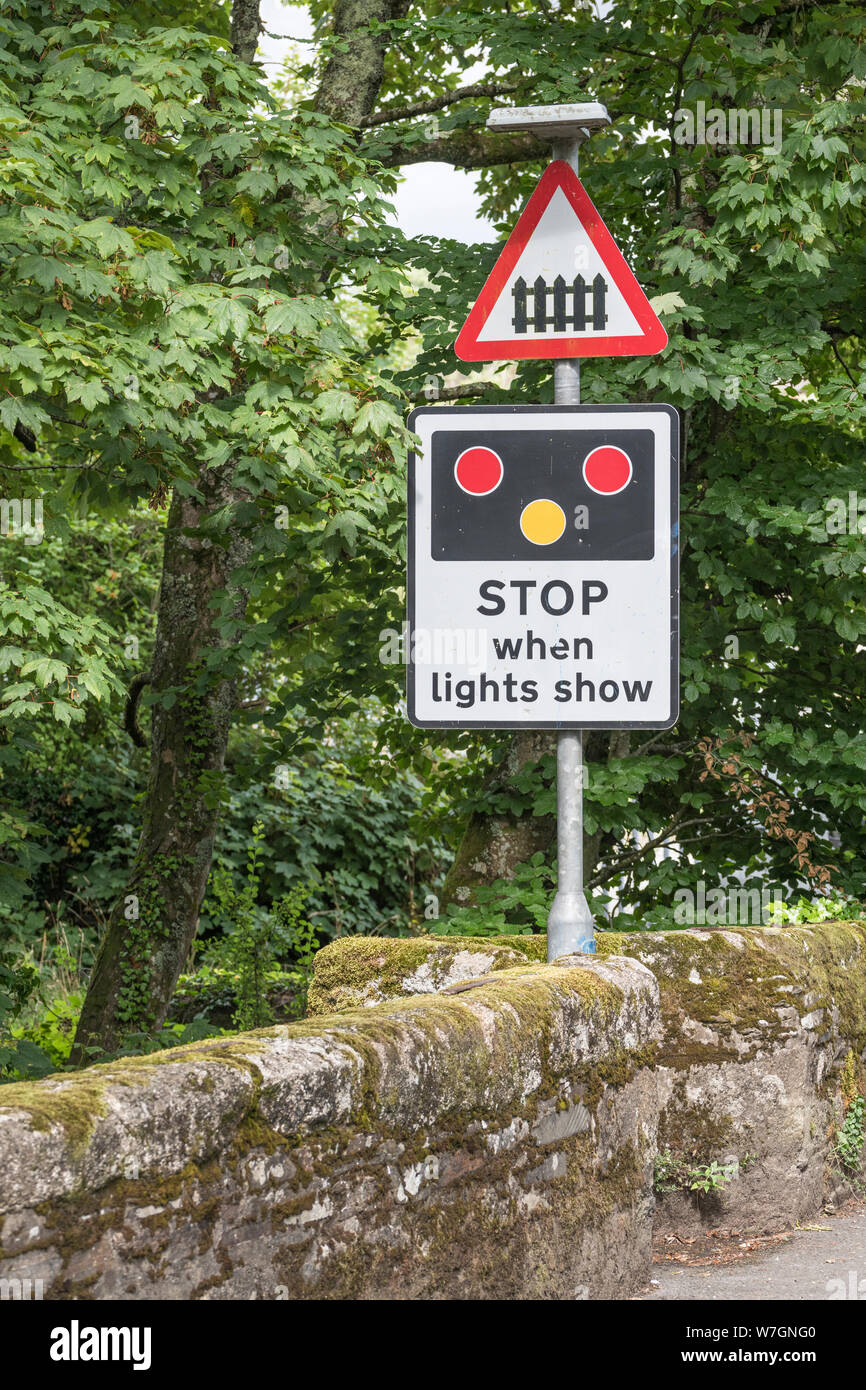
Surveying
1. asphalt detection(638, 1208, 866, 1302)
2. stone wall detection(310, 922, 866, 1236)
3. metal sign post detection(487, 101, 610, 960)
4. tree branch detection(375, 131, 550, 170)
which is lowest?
asphalt detection(638, 1208, 866, 1302)

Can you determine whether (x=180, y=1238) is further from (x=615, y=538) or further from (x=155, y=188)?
(x=155, y=188)

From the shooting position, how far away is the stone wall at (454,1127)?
185 cm

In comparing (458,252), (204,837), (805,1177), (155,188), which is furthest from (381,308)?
(805,1177)

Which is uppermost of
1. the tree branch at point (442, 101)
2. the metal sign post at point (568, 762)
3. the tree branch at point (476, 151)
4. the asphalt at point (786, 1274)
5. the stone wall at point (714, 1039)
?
the tree branch at point (442, 101)

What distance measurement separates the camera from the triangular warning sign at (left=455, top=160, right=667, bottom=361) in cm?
335

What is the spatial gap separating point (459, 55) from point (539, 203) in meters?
7.34

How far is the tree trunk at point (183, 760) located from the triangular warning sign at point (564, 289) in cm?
556

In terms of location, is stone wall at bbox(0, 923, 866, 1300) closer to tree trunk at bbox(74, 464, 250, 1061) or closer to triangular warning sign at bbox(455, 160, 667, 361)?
triangular warning sign at bbox(455, 160, 667, 361)

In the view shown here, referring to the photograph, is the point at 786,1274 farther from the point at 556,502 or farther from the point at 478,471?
the point at 478,471

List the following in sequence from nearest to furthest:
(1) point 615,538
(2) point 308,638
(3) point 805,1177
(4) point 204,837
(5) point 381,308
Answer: (1) point 615,538 → (3) point 805,1177 → (5) point 381,308 → (2) point 308,638 → (4) point 204,837

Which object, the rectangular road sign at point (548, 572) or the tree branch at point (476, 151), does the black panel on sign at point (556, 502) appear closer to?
the rectangular road sign at point (548, 572)

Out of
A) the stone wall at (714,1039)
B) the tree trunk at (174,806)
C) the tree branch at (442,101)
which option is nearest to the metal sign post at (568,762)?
the stone wall at (714,1039)

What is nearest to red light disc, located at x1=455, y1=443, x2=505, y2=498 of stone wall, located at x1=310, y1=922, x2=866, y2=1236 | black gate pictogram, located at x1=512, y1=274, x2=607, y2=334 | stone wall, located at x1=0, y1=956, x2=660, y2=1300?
black gate pictogram, located at x1=512, y1=274, x2=607, y2=334

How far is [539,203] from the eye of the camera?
3.38 metres
